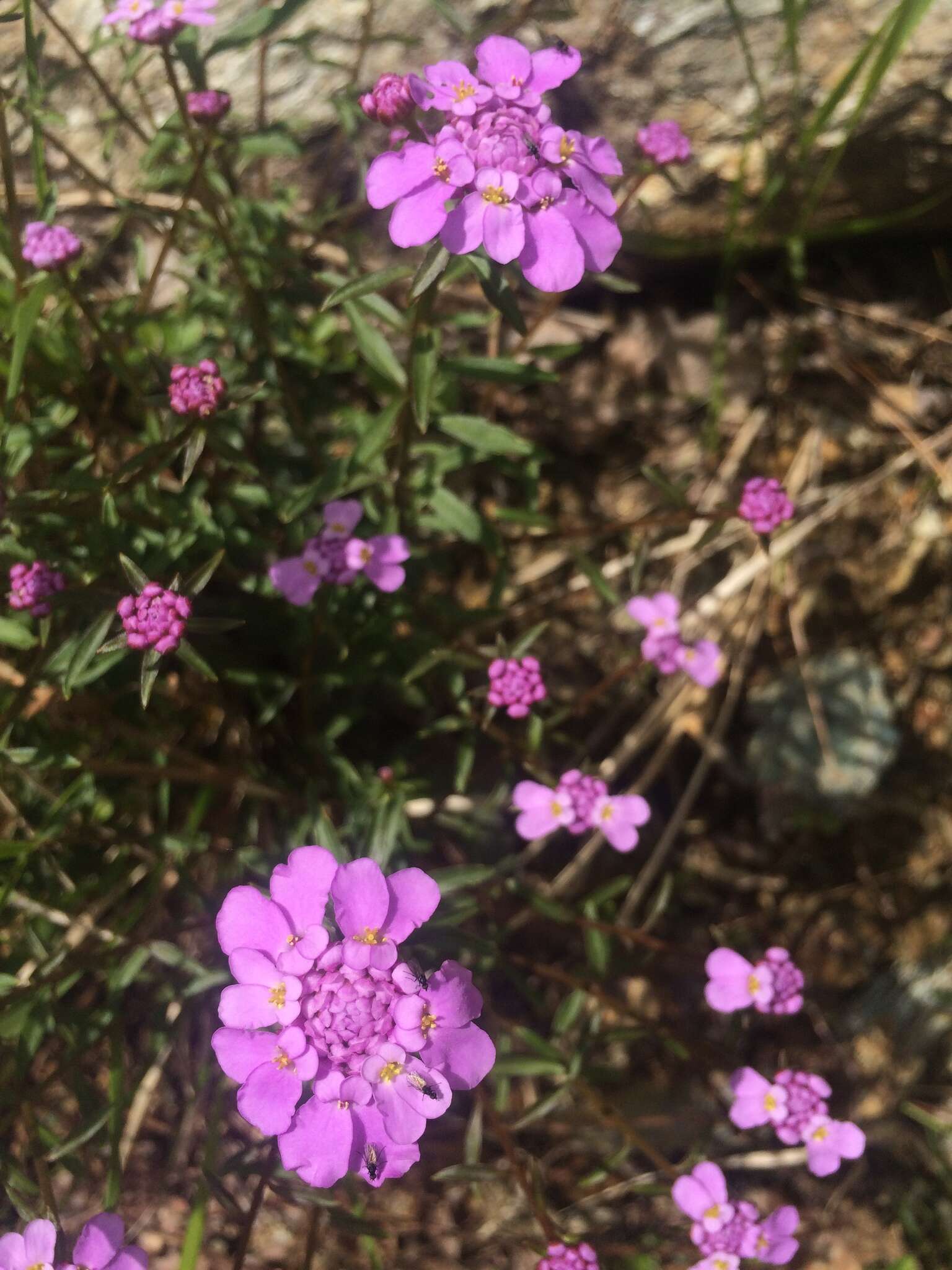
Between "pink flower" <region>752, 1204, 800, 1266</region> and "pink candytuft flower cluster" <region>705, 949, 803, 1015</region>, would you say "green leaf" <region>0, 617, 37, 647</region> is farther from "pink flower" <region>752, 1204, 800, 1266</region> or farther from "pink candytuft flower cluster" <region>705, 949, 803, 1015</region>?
"pink flower" <region>752, 1204, 800, 1266</region>

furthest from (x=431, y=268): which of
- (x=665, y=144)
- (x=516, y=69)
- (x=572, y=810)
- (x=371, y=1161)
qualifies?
(x=371, y=1161)

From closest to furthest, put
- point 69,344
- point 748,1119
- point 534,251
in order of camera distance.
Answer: point 534,251 < point 748,1119 < point 69,344

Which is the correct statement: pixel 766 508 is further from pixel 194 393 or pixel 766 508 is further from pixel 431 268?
pixel 194 393

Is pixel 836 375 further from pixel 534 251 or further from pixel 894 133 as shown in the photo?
pixel 534 251

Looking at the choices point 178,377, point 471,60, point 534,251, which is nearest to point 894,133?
point 471,60

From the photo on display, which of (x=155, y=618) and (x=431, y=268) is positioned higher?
(x=431, y=268)

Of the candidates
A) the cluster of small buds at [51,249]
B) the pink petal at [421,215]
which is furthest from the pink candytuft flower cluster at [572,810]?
the cluster of small buds at [51,249]
